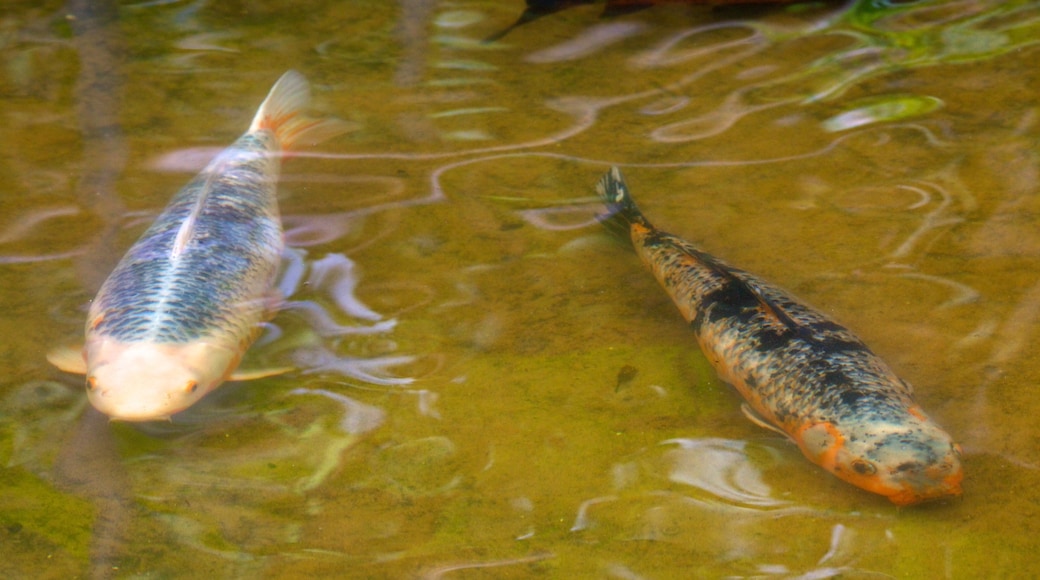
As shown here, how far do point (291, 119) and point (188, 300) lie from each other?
1994mm

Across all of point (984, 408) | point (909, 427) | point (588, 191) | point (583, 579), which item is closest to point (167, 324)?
point (583, 579)

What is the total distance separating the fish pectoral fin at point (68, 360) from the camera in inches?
154

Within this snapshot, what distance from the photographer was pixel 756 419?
3.70 m

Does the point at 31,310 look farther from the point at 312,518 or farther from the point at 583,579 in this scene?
the point at 583,579

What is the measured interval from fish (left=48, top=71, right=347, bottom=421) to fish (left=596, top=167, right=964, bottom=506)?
196 centimetres

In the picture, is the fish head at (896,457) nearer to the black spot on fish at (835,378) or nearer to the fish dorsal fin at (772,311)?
the black spot on fish at (835,378)

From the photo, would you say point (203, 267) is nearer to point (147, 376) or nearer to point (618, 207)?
point (147, 376)

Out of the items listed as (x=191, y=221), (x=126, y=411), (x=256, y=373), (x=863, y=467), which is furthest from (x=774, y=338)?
(x=191, y=221)

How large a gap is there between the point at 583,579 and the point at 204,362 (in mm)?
1825

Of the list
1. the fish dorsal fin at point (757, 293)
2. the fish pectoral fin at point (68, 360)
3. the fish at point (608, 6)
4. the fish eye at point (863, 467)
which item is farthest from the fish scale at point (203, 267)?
the fish at point (608, 6)

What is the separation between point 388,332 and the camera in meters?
4.34

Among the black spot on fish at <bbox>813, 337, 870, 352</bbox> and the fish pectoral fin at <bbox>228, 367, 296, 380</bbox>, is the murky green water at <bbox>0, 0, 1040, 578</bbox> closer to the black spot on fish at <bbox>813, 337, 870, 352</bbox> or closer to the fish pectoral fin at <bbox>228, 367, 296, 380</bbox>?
the fish pectoral fin at <bbox>228, 367, 296, 380</bbox>

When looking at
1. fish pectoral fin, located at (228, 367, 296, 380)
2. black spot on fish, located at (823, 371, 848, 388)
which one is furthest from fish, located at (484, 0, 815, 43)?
black spot on fish, located at (823, 371, 848, 388)

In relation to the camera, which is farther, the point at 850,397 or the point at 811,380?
the point at 811,380
